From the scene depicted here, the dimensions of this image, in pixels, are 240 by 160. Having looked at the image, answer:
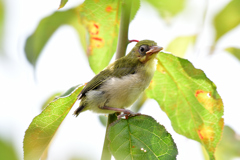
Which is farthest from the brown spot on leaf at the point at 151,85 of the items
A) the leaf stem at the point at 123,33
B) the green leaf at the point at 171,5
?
the green leaf at the point at 171,5

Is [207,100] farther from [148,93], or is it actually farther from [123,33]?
[123,33]

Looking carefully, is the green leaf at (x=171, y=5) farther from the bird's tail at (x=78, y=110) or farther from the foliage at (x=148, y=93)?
the bird's tail at (x=78, y=110)

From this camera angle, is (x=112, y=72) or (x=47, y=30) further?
(x=112, y=72)

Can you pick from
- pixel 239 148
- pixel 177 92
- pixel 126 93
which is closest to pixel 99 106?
pixel 126 93

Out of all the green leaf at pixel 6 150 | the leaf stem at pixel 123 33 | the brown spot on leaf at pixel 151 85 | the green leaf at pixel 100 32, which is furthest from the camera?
the brown spot on leaf at pixel 151 85

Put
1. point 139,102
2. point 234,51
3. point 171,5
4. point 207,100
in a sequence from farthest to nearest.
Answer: point 139,102 < point 234,51 < point 207,100 < point 171,5

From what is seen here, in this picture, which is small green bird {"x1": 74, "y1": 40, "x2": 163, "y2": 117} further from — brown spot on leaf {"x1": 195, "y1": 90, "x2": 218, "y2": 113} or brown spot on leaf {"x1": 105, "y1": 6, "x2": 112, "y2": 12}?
brown spot on leaf {"x1": 195, "y1": 90, "x2": 218, "y2": 113}

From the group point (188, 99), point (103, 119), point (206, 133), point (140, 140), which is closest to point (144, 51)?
point (103, 119)

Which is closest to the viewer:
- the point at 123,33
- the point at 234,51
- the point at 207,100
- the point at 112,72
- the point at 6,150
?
the point at 6,150
